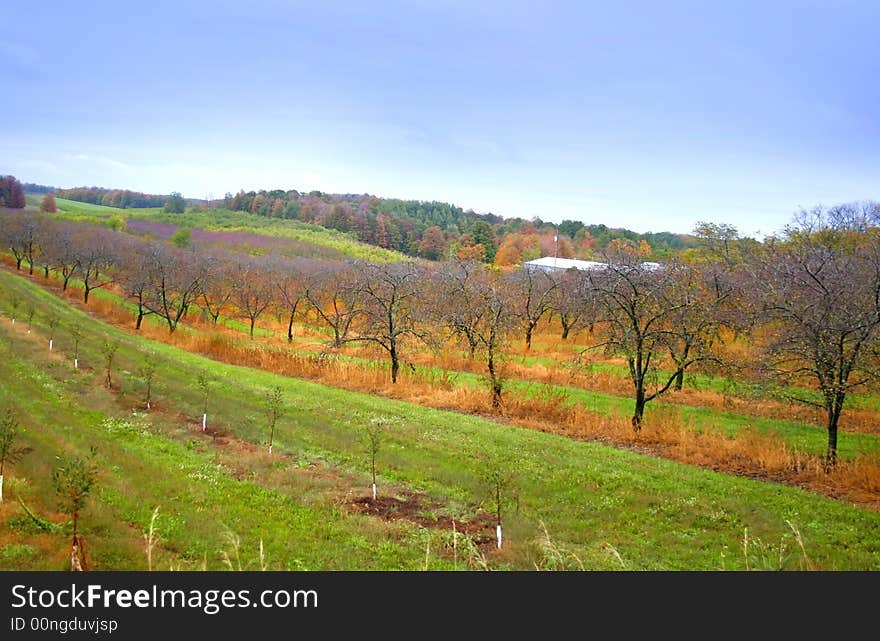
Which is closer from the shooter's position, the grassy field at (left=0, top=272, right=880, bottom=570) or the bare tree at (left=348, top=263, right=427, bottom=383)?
the grassy field at (left=0, top=272, right=880, bottom=570)

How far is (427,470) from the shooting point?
11703 mm

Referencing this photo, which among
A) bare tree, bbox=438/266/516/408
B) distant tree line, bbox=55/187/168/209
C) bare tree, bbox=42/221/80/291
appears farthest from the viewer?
distant tree line, bbox=55/187/168/209

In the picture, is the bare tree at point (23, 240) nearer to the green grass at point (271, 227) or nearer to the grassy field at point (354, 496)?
the green grass at point (271, 227)

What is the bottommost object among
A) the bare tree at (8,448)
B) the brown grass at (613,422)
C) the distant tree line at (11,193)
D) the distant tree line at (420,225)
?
the brown grass at (613,422)

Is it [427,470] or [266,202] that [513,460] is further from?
[266,202]

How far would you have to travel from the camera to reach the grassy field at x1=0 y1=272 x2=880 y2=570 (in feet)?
23.2

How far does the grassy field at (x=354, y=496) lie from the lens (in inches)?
279

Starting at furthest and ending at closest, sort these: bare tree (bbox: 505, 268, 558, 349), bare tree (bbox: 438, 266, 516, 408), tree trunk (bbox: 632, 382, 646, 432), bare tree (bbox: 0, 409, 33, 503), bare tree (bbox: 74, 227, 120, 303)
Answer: bare tree (bbox: 74, 227, 120, 303) < bare tree (bbox: 505, 268, 558, 349) < bare tree (bbox: 438, 266, 516, 408) < tree trunk (bbox: 632, 382, 646, 432) < bare tree (bbox: 0, 409, 33, 503)

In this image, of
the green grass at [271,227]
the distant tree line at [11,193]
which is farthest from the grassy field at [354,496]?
the distant tree line at [11,193]

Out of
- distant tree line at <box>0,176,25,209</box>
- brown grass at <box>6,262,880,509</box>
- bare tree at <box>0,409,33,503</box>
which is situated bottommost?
brown grass at <box>6,262,880,509</box>

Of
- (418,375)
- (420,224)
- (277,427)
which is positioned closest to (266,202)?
(420,224)

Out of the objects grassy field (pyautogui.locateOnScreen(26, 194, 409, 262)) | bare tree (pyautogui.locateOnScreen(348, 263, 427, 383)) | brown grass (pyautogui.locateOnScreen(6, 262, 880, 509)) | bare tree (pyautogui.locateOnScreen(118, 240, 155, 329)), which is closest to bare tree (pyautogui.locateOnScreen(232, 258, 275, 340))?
bare tree (pyautogui.locateOnScreen(118, 240, 155, 329))

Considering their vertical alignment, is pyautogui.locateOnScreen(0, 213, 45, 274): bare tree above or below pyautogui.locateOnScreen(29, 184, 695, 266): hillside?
below

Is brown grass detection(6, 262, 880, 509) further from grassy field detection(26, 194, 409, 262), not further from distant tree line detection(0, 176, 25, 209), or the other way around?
distant tree line detection(0, 176, 25, 209)
